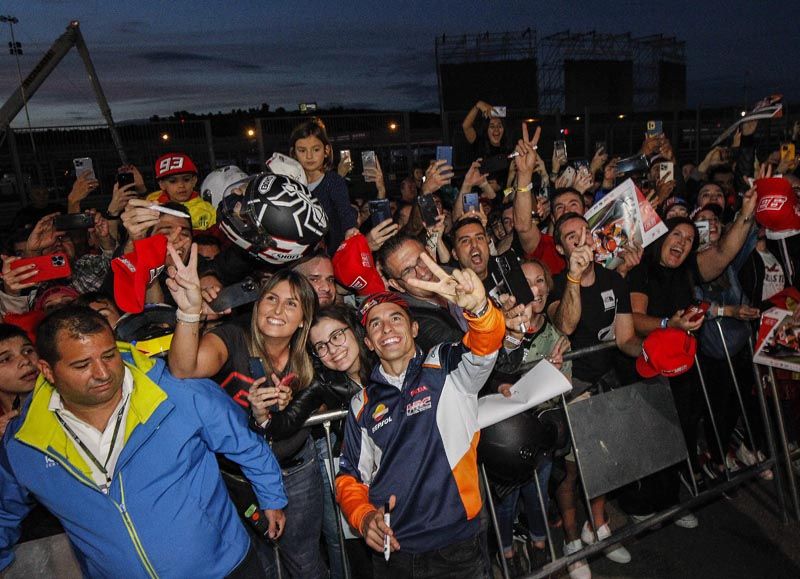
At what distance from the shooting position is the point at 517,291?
3.79 meters

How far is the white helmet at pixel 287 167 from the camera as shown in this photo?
4144mm

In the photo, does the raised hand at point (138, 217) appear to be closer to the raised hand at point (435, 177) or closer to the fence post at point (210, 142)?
the raised hand at point (435, 177)

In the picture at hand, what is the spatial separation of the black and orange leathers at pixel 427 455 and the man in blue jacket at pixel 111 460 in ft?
2.50

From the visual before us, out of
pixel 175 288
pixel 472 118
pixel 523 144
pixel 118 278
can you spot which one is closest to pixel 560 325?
pixel 523 144

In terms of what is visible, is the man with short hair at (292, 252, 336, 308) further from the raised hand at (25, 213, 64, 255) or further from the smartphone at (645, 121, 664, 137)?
the smartphone at (645, 121, 664, 137)

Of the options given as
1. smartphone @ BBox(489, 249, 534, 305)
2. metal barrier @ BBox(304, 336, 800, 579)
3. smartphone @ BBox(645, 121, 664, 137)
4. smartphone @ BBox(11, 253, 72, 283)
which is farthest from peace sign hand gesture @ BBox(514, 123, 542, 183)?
smartphone @ BBox(11, 253, 72, 283)

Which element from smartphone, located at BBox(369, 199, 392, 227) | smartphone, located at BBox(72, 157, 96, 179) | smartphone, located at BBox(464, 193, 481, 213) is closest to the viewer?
smartphone, located at BBox(369, 199, 392, 227)

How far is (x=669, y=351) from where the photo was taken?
3.69m

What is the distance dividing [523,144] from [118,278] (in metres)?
3.57

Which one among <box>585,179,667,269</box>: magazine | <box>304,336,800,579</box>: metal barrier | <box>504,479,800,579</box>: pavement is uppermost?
<box>585,179,667,269</box>: magazine

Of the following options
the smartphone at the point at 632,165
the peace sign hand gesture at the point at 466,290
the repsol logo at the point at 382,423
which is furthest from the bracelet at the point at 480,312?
the smartphone at the point at 632,165

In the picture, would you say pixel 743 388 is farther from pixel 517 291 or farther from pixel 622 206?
pixel 517 291

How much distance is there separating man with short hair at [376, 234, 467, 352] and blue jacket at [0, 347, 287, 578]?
4.10 feet

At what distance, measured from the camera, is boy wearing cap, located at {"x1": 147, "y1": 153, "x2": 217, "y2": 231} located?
15.5 feet
